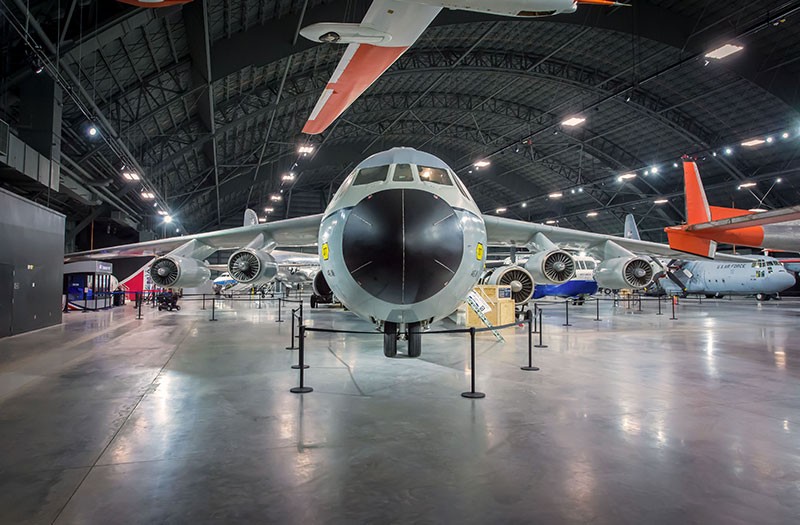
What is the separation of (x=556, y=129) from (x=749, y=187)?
1776 cm

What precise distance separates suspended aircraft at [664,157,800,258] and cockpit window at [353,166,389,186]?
1444 centimetres

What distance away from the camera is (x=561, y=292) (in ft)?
92.6

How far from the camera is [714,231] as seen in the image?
56.3ft

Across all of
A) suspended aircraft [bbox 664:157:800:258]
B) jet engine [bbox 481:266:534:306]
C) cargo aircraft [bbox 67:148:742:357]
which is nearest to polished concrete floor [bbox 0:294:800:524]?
cargo aircraft [bbox 67:148:742:357]

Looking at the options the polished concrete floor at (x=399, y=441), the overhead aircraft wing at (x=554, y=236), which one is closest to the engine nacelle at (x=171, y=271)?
the polished concrete floor at (x=399, y=441)

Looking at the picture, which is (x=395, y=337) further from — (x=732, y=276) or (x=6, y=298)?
(x=732, y=276)

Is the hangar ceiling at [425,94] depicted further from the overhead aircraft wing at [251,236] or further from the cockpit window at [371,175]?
the cockpit window at [371,175]

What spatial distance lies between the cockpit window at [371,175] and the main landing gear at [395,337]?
211cm

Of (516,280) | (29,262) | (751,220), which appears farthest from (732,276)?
(29,262)

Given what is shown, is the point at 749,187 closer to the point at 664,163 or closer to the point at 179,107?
the point at 664,163

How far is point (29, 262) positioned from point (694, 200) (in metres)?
25.5

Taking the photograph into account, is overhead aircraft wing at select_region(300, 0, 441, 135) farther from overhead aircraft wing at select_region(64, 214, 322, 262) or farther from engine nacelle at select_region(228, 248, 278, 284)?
engine nacelle at select_region(228, 248, 278, 284)

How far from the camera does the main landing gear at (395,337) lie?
6.47m

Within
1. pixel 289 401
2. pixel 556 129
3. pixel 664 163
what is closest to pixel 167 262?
pixel 289 401
